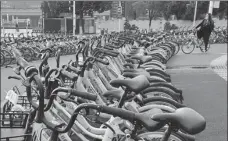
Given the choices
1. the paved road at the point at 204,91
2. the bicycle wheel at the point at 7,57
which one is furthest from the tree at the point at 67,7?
the bicycle wheel at the point at 7,57

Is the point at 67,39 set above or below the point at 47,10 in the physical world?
below

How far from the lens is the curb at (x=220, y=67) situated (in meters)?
9.37

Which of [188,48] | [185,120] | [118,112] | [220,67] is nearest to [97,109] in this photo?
[118,112]

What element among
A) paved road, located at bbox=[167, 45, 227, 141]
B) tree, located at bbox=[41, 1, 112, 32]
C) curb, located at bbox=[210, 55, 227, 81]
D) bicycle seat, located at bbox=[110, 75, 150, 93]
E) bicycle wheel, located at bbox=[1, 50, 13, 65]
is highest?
tree, located at bbox=[41, 1, 112, 32]

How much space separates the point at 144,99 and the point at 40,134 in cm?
153

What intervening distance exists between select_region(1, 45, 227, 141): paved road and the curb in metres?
0.19

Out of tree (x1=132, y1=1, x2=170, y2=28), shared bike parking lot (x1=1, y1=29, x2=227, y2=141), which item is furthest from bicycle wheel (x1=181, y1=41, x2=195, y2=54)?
tree (x1=132, y1=1, x2=170, y2=28)

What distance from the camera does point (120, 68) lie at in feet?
18.7

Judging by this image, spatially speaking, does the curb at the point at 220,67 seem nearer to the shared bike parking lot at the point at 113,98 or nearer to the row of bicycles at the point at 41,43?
the shared bike parking lot at the point at 113,98

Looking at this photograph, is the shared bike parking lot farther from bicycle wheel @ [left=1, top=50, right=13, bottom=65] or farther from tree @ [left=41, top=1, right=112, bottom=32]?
tree @ [left=41, top=1, right=112, bottom=32]

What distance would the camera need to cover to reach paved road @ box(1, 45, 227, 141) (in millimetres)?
4925

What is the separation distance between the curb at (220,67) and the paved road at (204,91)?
0.62 feet

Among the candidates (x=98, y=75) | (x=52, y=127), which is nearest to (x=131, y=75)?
(x=98, y=75)

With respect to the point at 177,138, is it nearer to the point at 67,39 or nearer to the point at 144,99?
the point at 144,99
